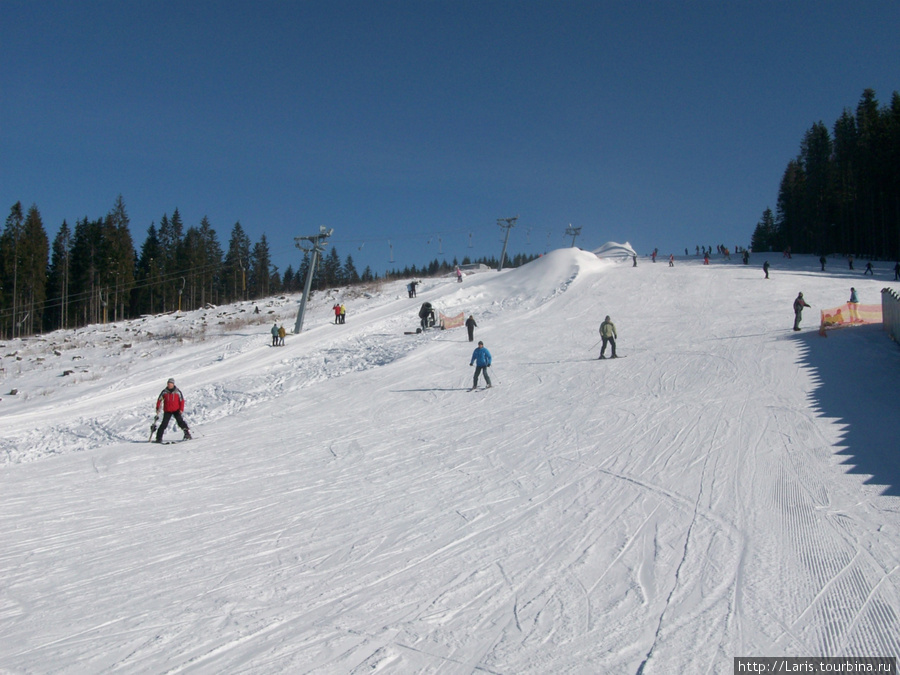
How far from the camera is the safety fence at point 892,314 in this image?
1745 cm

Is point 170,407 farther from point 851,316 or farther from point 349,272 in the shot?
point 349,272

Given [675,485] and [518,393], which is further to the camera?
[518,393]

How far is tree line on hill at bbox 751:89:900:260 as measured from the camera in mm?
53312

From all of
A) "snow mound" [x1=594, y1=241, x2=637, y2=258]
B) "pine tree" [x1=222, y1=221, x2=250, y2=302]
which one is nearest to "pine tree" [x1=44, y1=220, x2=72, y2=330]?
"pine tree" [x1=222, y1=221, x2=250, y2=302]

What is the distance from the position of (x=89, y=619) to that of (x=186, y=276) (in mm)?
75970

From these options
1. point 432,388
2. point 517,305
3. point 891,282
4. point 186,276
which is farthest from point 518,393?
point 186,276

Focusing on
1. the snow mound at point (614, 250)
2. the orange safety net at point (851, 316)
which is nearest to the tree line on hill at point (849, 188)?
the snow mound at point (614, 250)

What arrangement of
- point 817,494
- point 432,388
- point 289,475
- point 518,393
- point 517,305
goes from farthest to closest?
point 517,305
point 432,388
point 518,393
point 289,475
point 817,494

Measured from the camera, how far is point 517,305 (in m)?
33.8

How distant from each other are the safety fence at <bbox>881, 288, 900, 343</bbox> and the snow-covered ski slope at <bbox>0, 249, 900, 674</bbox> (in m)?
0.57

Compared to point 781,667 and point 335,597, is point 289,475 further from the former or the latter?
point 781,667

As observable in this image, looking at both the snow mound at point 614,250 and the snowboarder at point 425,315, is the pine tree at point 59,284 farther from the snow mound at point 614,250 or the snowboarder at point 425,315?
the snow mound at point 614,250

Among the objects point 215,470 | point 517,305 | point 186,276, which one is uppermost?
point 186,276

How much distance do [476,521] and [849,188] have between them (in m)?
74.1
